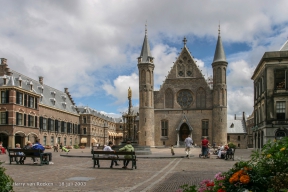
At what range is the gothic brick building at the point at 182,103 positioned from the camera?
5753 cm

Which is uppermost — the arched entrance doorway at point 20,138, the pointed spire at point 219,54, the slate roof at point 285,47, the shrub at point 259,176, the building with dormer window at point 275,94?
the pointed spire at point 219,54

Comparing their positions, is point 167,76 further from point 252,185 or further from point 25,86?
point 252,185

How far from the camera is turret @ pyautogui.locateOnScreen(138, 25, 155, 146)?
57.4 metres

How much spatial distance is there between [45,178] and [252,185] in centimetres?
889

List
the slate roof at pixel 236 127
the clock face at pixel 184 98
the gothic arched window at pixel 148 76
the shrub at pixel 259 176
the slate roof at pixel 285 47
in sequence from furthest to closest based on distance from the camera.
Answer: the slate roof at pixel 236 127 → the clock face at pixel 184 98 → the gothic arched window at pixel 148 76 → the slate roof at pixel 285 47 → the shrub at pixel 259 176

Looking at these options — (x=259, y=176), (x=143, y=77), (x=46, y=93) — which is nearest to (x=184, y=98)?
(x=143, y=77)

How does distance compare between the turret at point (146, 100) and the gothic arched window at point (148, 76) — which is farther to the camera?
the gothic arched window at point (148, 76)

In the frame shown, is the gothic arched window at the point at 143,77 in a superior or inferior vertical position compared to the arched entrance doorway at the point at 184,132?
superior

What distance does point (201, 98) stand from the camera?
5975 cm

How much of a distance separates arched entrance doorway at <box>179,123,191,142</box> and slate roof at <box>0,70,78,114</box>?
2298cm

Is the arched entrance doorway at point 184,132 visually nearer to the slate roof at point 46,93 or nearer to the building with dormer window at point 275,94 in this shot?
the slate roof at point 46,93

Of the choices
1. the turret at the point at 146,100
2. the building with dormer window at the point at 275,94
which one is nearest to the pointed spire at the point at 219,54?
the turret at the point at 146,100

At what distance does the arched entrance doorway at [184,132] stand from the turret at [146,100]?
5.32 metres

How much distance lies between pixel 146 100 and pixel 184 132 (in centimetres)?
908
